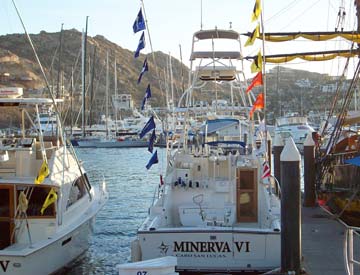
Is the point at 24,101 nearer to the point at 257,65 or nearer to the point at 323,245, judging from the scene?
the point at 257,65

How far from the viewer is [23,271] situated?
11.6m

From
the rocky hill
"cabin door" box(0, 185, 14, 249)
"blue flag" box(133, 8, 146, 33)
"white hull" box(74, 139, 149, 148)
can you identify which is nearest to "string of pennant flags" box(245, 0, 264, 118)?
"blue flag" box(133, 8, 146, 33)

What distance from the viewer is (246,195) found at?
1397 cm

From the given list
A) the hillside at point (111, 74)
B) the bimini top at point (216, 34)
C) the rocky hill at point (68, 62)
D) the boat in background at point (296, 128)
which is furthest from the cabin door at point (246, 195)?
the rocky hill at point (68, 62)

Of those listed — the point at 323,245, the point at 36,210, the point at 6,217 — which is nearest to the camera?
the point at 6,217

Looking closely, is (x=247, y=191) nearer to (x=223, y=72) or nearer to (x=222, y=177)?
(x=222, y=177)

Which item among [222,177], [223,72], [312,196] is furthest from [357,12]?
[222,177]

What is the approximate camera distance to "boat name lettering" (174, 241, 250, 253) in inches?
454

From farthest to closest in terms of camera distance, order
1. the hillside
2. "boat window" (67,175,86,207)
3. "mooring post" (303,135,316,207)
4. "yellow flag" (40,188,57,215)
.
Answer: the hillside → "mooring post" (303,135,316,207) → "boat window" (67,175,86,207) → "yellow flag" (40,188,57,215)

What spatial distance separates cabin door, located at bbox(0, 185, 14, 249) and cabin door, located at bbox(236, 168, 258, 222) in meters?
5.27

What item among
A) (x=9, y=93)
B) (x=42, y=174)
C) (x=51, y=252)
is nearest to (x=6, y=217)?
(x=51, y=252)

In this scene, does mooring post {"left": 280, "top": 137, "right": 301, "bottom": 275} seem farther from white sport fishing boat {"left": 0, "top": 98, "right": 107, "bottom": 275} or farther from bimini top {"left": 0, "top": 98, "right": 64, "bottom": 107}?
bimini top {"left": 0, "top": 98, "right": 64, "bottom": 107}

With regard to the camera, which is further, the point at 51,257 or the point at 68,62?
the point at 68,62

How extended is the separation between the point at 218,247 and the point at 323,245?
342 centimetres
